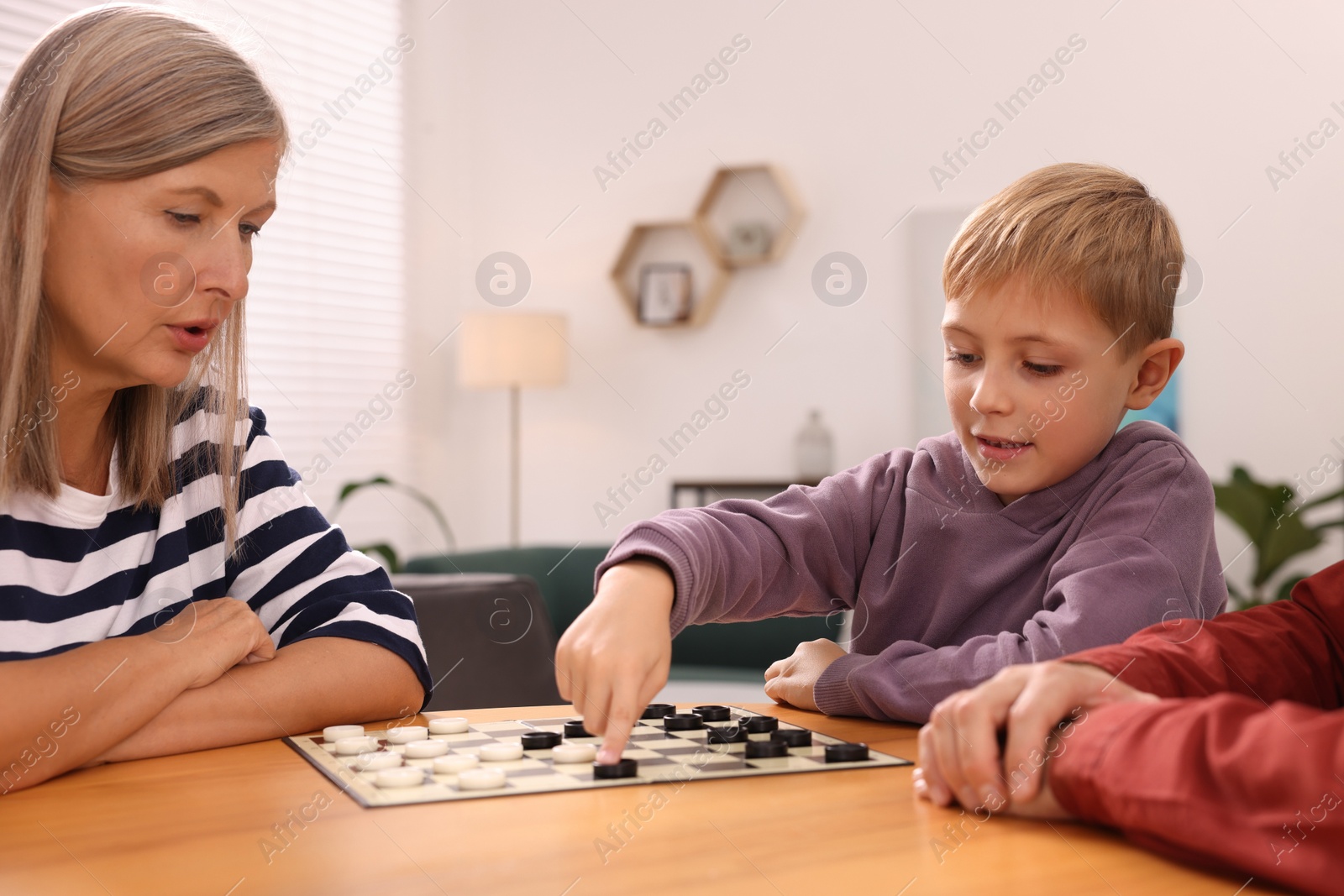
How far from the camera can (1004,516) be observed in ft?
3.73

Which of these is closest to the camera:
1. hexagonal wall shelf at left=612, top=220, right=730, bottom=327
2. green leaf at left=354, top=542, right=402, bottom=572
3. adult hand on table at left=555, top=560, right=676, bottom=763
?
adult hand on table at left=555, top=560, right=676, bottom=763

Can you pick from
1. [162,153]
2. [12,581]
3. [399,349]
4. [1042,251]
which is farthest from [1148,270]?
[399,349]

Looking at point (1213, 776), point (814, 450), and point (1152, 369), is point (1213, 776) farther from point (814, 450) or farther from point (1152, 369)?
point (814, 450)

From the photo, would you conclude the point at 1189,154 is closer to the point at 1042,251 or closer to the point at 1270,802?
the point at 1042,251

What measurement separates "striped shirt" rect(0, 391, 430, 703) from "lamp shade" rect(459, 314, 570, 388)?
3057mm

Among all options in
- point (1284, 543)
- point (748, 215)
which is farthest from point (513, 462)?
point (1284, 543)

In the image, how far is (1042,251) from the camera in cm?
109

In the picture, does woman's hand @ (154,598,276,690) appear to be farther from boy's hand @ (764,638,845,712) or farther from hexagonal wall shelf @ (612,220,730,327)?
→ hexagonal wall shelf @ (612,220,730,327)

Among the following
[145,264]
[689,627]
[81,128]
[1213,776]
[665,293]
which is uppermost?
[665,293]

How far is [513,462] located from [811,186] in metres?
1.61

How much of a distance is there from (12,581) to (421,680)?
383 mm

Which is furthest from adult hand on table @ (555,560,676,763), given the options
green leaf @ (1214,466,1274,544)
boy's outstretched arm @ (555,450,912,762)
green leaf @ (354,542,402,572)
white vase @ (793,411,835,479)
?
white vase @ (793,411,835,479)

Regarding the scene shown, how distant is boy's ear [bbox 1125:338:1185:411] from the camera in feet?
3.75

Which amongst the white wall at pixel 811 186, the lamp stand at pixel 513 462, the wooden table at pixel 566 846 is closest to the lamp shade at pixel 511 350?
the lamp stand at pixel 513 462
